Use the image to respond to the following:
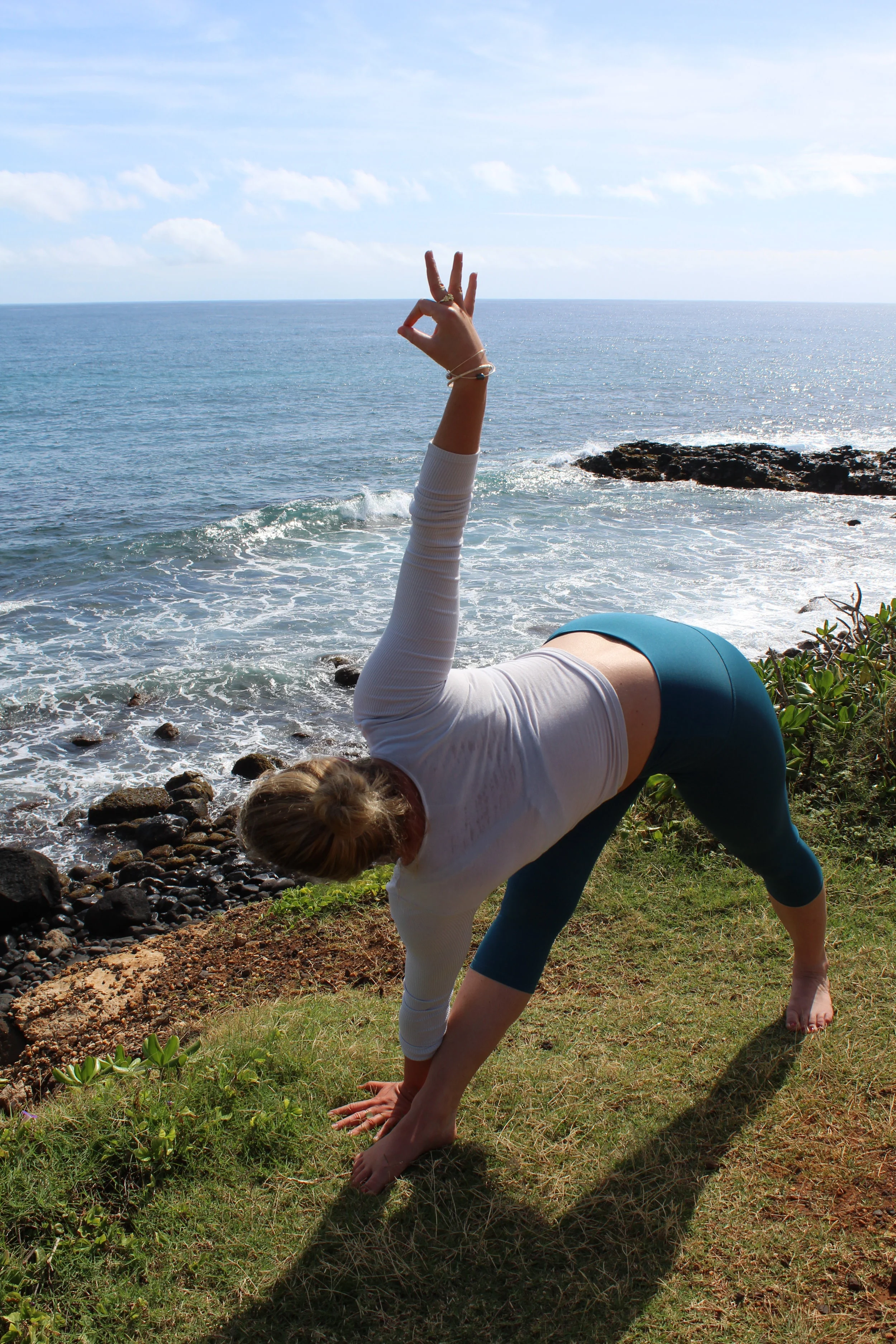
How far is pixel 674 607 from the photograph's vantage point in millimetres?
14617

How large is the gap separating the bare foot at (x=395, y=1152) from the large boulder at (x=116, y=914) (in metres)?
4.74

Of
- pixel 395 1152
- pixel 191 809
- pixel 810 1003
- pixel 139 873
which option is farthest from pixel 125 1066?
pixel 191 809

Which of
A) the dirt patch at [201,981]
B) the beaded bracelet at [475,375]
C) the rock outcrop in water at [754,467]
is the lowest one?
the dirt patch at [201,981]

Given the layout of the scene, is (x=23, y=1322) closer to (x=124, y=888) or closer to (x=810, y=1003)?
(x=810, y=1003)

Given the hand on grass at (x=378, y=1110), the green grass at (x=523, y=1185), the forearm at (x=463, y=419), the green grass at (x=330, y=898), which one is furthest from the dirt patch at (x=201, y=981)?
the forearm at (x=463, y=419)

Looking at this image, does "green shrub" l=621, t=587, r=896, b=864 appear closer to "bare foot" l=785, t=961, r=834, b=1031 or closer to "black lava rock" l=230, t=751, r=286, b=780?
"bare foot" l=785, t=961, r=834, b=1031

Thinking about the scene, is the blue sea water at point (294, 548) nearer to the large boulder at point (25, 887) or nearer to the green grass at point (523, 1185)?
the large boulder at point (25, 887)

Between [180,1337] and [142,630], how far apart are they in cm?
1282

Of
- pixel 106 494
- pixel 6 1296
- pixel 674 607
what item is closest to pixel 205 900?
pixel 6 1296

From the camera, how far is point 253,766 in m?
9.44

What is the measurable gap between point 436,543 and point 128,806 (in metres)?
7.42

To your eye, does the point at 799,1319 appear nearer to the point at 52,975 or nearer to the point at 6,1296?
the point at 6,1296

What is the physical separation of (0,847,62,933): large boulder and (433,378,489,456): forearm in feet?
20.6

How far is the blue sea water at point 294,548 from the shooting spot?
10930 millimetres
